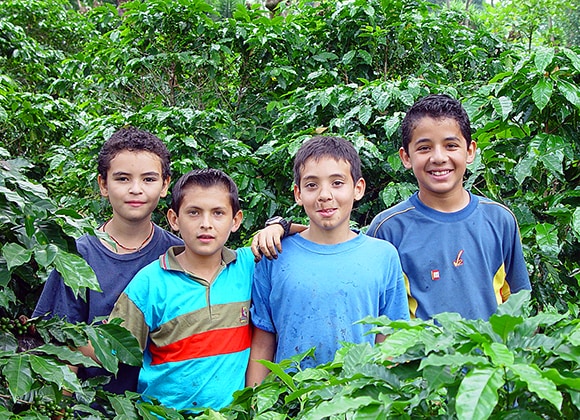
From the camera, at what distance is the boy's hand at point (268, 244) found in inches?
90.2

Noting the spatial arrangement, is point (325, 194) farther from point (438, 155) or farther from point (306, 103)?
point (306, 103)

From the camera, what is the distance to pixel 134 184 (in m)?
2.53

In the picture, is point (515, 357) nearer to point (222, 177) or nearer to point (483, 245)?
point (483, 245)

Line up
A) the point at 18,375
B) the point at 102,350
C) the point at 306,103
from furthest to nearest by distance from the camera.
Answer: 1. the point at 306,103
2. the point at 102,350
3. the point at 18,375

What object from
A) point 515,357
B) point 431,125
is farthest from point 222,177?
point 515,357

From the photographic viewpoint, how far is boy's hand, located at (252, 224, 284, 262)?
2291mm

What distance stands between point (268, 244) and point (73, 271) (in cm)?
82

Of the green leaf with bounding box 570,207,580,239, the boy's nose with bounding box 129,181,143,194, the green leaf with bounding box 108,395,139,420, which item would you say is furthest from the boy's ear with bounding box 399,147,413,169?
the green leaf with bounding box 108,395,139,420

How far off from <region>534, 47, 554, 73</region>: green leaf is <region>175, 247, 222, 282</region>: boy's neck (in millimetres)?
1490

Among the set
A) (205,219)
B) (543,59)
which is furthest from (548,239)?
(205,219)

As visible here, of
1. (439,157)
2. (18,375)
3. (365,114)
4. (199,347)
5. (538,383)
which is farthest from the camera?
(365,114)

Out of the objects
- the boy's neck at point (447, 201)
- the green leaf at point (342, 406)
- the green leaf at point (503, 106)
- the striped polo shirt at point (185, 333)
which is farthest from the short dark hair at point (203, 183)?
the green leaf at point (342, 406)

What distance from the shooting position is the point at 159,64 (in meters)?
4.78

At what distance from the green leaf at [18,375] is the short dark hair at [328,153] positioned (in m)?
1.21
